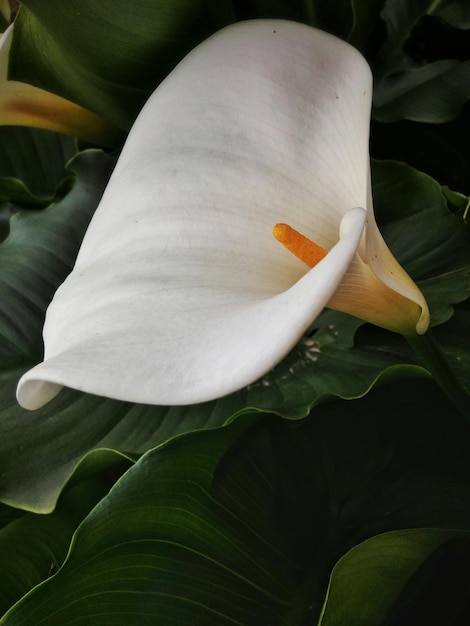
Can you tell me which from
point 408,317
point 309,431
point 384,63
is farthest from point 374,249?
point 384,63

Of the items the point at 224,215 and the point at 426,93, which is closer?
the point at 224,215

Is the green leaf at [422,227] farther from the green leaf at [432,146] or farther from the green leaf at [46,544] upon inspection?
the green leaf at [46,544]

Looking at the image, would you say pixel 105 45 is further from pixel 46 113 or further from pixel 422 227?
pixel 422 227

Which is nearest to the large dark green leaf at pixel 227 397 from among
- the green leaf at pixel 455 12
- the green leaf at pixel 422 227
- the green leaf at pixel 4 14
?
the green leaf at pixel 422 227

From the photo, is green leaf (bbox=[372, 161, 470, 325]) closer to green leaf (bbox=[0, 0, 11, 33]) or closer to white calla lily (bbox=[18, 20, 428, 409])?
white calla lily (bbox=[18, 20, 428, 409])

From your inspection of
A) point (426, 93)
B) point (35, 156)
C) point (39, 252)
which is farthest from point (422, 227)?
point (35, 156)
